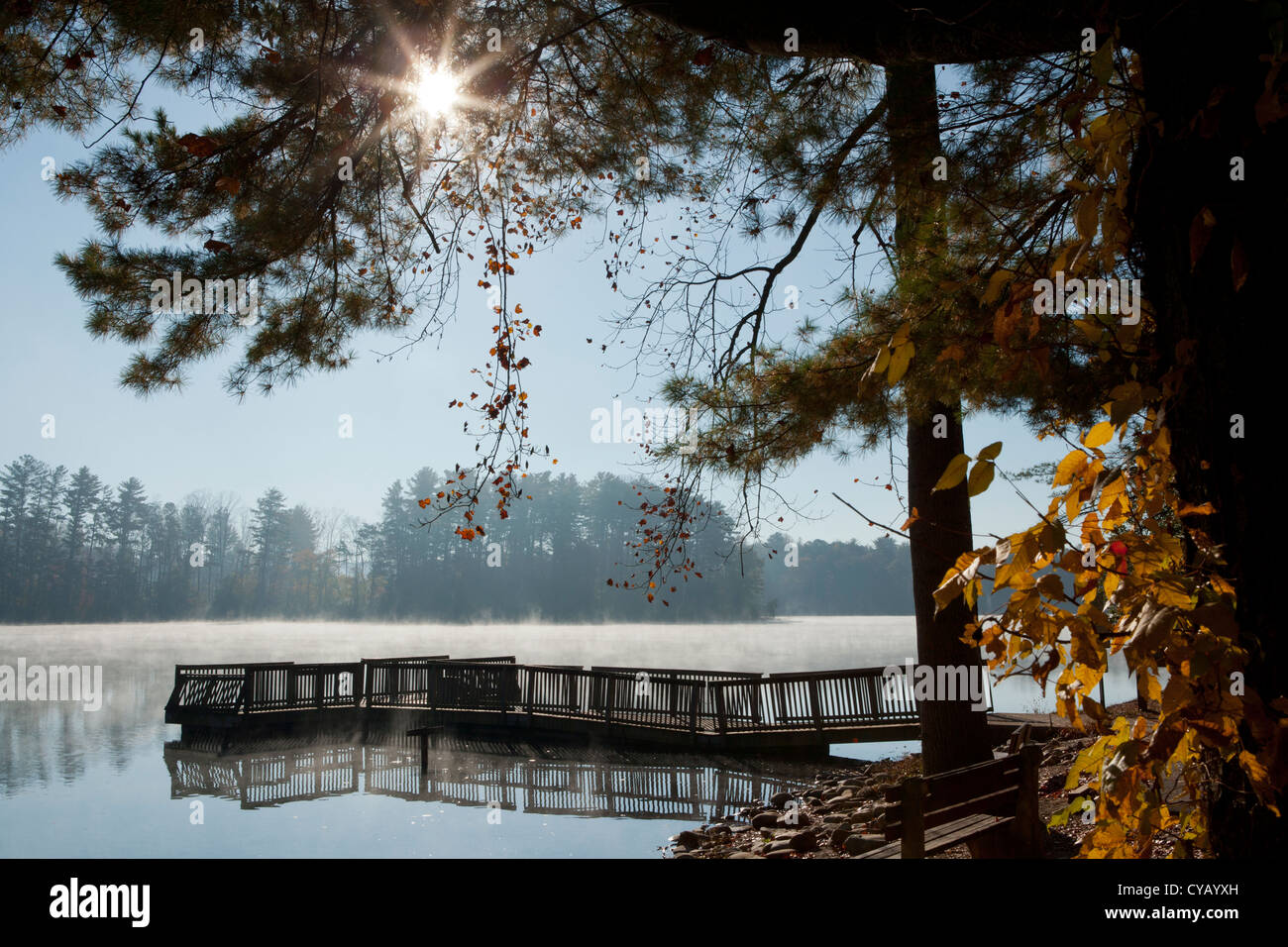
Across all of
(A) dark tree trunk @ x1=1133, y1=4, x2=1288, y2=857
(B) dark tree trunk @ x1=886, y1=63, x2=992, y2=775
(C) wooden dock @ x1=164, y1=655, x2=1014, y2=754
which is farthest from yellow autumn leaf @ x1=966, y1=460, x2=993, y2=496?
(C) wooden dock @ x1=164, y1=655, x2=1014, y2=754

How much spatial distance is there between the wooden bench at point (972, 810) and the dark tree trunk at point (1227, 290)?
210 centimetres

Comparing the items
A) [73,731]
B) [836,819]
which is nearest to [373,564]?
[73,731]

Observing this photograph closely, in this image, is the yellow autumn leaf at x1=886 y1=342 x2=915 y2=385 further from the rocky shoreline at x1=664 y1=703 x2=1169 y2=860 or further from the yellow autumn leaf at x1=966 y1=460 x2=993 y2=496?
the rocky shoreline at x1=664 y1=703 x2=1169 y2=860

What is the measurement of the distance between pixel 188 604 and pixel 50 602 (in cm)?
1178

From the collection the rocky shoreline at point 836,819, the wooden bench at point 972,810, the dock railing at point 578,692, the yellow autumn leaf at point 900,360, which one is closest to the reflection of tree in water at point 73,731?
the dock railing at point 578,692

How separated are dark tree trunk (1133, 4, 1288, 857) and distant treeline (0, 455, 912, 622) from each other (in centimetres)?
6289

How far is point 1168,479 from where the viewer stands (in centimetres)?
156

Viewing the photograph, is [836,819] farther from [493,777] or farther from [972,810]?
[493,777]

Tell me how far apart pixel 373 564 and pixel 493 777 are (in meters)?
70.8

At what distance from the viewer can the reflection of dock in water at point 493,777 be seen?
1098 cm

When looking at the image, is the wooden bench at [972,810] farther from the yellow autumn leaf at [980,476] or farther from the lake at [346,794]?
the lake at [346,794]

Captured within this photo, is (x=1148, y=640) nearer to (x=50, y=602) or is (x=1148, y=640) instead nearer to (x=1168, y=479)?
(x=1168, y=479)

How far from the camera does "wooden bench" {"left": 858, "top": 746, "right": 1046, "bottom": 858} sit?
3459 millimetres

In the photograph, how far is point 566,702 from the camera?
610 inches
